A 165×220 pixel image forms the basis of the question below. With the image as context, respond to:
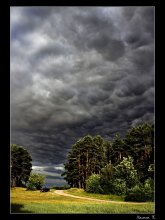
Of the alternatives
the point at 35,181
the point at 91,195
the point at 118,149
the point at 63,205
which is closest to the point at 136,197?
the point at 91,195

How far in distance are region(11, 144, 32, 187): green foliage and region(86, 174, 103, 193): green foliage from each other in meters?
1.60

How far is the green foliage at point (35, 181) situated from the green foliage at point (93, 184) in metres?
1.20

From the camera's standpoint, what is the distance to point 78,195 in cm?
1262

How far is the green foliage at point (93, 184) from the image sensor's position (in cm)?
1265

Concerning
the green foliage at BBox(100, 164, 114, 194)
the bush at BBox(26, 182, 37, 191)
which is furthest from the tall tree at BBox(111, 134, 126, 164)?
the bush at BBox(26, 182, 37, 191)

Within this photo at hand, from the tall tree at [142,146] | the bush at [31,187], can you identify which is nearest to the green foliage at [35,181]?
the bush at [31,187]

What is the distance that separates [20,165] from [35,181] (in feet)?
1.97

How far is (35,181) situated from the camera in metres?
12.7

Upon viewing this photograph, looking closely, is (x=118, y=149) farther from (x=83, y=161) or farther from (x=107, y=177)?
(x=83, y=161)

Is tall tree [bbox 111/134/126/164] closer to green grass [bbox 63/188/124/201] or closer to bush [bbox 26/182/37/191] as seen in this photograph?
green grass [bbox 63/188/124/201]

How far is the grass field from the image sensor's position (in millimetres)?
12367
